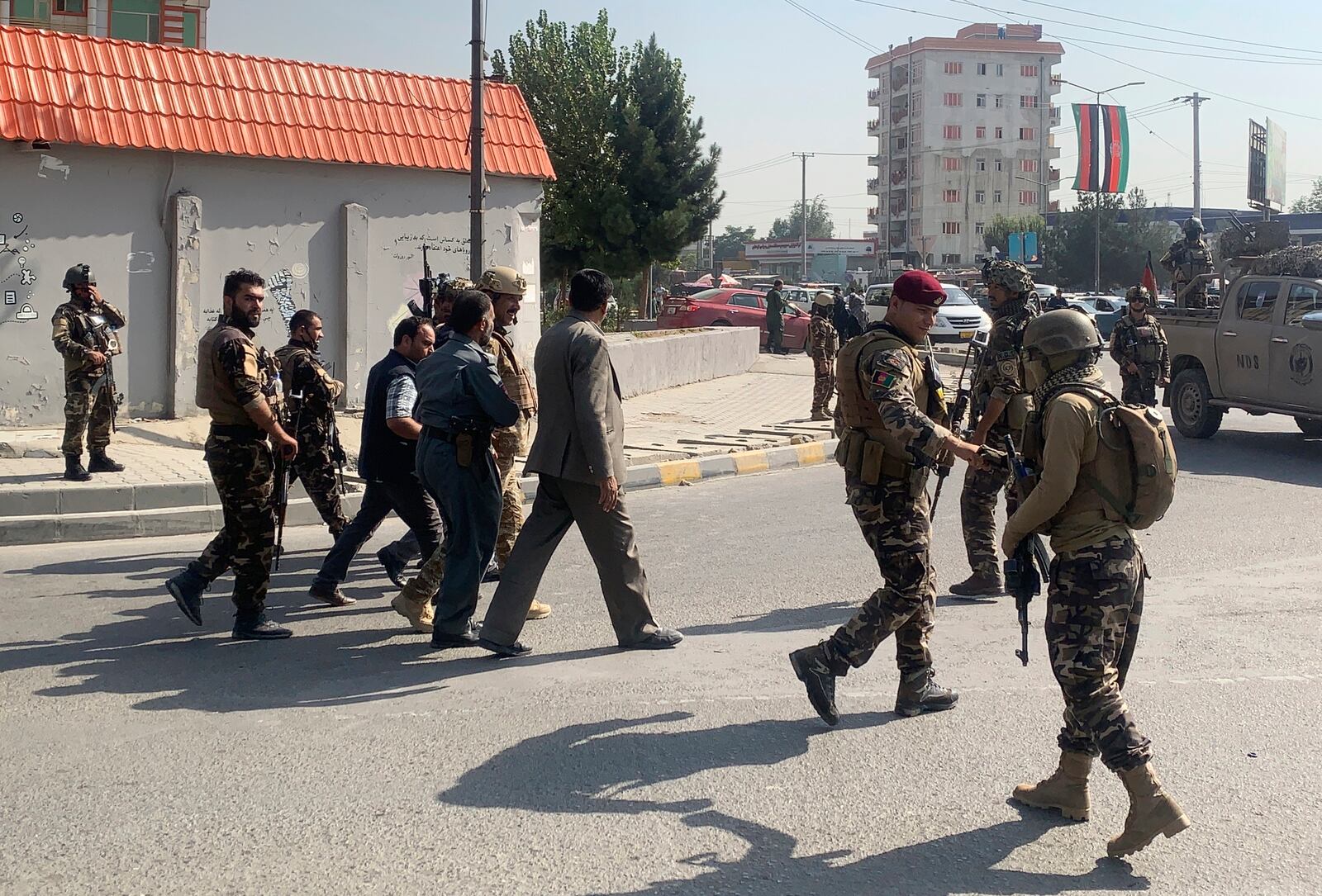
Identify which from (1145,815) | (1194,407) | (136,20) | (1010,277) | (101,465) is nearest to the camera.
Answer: (1145,815)

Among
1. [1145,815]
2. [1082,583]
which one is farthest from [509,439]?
[1145,815]

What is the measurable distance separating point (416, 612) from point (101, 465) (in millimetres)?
5444

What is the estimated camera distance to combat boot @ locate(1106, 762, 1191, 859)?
3734mm

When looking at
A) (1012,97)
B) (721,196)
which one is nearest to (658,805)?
(721,196)

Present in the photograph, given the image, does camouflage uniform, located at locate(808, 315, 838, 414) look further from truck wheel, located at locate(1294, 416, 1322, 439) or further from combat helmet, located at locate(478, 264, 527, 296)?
combat helmet, located at locate(478, 264, 527, 296)

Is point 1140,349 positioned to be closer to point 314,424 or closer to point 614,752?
point 314,424

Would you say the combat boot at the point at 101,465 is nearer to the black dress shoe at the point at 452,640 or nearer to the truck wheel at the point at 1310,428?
the black dress shoe at the point at 452,640

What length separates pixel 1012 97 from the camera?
10825cm

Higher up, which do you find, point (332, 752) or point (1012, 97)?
point (1012, 97)

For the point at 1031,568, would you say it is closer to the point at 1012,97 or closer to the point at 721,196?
the point at 721,196

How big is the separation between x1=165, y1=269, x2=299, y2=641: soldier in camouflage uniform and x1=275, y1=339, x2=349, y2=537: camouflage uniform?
0.84m

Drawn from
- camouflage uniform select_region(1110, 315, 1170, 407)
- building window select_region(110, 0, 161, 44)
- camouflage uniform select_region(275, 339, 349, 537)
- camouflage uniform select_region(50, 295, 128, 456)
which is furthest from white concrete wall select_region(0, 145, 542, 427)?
building window select_region(110, 0, 161, 44)

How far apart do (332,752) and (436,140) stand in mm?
11968

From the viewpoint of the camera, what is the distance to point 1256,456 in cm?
1315
